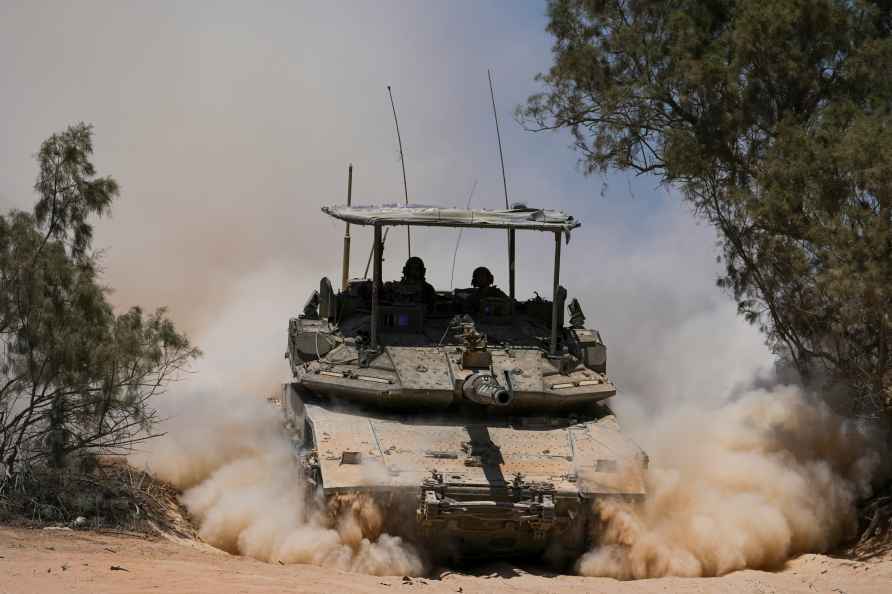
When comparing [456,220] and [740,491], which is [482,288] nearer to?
[456,220]

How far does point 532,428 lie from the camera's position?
15969 mm

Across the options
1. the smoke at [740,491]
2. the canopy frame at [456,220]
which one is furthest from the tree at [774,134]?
the canopy frame at [456,220]

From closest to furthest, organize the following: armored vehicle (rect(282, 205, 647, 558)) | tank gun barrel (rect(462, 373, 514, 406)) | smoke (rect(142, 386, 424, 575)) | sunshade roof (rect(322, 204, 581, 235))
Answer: smoke (rect(142, 386, 424, 575)) < armored vehicle (rect(282, 205, 647, 558)) < tank gun barrel (rect(462, 373, 514, 406)) < sunshade roof (rect(322, 204, 581, 235))

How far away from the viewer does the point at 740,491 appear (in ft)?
53.4

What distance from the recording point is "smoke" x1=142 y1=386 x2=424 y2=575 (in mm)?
13953

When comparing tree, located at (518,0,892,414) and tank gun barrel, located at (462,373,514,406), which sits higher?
tree, located at (518,0,892,414)

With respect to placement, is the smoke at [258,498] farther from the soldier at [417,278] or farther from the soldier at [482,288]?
the soldier at [482,288]

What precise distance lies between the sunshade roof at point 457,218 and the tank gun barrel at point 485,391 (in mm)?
2159

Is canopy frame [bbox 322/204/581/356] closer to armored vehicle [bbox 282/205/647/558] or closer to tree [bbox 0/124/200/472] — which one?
armored vehicle [bbox 282/205/647/558]

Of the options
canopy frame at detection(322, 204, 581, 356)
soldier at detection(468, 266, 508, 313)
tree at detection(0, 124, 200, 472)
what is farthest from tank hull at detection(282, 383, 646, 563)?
soldier at detection(468, 266, 508, 313)

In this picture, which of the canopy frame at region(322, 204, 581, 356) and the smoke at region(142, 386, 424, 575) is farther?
the canopy frame at region(322, 204, 581, 356)

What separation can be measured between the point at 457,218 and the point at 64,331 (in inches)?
199

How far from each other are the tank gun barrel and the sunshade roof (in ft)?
7.08

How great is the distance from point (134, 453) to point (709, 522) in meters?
8.20
